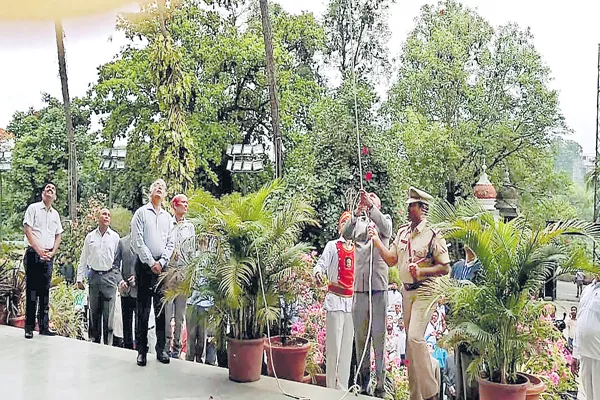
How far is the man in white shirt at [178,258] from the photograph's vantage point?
3.49 meters

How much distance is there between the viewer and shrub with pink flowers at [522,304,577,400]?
2590 millimetres

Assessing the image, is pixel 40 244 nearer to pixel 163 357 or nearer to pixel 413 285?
pixel 163 357

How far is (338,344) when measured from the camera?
11.2ft

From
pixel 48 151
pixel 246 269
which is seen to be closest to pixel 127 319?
pixel 246 269

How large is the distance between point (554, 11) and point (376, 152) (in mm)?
1824

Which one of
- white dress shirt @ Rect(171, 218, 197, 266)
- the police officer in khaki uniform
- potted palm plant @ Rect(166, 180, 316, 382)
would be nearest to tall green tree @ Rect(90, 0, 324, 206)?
white dress shirt @ Rect(171, 218, 197, 266)

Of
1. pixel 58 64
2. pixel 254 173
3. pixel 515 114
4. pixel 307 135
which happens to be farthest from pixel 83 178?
pixel 515 114

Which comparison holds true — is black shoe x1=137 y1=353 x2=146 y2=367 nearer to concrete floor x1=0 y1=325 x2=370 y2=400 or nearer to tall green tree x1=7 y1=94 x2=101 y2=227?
concrete floor x1=0 y1=325 x2=370 y2=400

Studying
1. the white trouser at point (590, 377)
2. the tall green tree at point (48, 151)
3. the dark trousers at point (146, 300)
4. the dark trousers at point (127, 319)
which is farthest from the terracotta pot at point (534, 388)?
the tall green tree at point (48, 151)

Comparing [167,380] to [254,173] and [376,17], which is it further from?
[376,17]

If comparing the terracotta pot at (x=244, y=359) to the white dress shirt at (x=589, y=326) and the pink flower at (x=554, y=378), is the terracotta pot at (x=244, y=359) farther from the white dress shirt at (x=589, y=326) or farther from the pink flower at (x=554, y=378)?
the white dress shirt at (x=589, y=326)

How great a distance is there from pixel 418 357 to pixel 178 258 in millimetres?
1551

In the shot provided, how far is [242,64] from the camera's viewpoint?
19.3 ft

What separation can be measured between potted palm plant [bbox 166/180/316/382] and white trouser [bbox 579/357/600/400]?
61.2 inches
